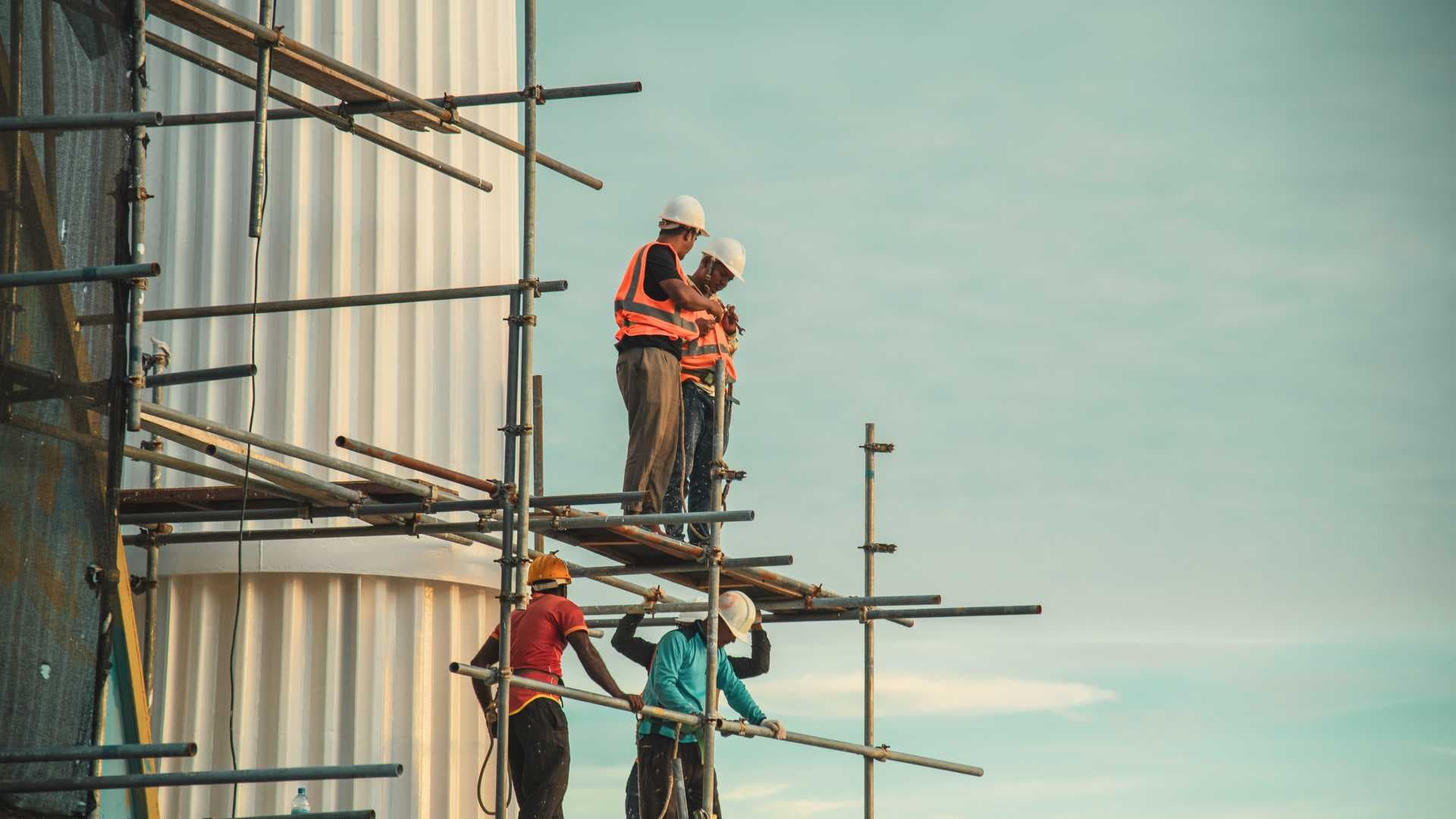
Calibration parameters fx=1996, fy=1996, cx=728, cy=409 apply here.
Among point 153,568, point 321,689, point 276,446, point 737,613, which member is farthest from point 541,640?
point 321,689

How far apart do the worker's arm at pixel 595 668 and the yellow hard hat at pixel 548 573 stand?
0.46 m

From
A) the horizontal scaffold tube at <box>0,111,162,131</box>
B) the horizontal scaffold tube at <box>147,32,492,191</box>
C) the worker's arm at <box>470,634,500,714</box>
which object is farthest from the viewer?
the worker's arm at <box>470,634,500,714</box>

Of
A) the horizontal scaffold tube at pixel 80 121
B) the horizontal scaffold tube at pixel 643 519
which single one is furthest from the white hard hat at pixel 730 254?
the horizontal scaffold tube at pixel 80 121

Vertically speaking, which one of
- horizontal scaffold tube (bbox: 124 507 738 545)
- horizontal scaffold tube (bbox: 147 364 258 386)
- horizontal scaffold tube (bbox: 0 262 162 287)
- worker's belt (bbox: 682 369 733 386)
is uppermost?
worker's belt (bbox: 682 369 733 386)

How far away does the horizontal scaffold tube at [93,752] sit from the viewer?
720cm

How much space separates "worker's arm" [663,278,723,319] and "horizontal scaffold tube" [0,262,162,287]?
19.2 feet

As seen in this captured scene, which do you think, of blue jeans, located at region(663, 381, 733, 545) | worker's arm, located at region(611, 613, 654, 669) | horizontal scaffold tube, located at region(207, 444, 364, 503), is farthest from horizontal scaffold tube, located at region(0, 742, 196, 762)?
blue jeans, located at region(663, 381, 733, 545)

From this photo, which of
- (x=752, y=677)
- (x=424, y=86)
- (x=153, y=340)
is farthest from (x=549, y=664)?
(x=424, y=86)

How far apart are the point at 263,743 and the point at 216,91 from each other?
4854mm

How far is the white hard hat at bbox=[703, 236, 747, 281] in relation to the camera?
575 inches

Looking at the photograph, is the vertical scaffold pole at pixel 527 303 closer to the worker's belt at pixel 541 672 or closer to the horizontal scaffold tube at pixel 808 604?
the worker's belt at pixel 541 672

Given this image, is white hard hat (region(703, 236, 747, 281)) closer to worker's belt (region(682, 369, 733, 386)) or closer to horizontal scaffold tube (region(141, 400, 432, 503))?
worker's belt (region(682, 369, 733, 386))

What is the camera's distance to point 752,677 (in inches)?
554

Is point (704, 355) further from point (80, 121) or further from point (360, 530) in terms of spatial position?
point (80, 121)
